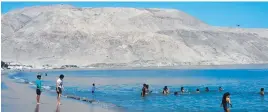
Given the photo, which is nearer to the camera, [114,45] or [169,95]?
[169,95]

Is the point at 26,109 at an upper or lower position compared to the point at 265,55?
lower

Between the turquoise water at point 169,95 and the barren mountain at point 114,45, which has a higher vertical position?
the barren mountain at point 114,45

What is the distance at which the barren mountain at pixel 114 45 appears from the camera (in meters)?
160

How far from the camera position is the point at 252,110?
2531 cm

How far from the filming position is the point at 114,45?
169125 millimetres

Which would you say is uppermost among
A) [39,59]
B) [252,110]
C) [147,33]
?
[147,33]

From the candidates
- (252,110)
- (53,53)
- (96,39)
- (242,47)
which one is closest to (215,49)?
(242,47)

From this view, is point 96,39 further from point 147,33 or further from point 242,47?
point 242,47

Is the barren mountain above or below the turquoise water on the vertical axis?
above

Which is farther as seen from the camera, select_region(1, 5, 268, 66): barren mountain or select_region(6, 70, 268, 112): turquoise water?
select_region(1, 5, 268, 66): barren mountain

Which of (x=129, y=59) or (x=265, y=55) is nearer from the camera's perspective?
(x=129, y=59)

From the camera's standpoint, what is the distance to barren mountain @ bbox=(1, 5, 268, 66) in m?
160

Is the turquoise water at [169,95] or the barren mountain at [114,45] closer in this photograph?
the turquoise water at [169,95]

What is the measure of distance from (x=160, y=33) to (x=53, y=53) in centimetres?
4483
